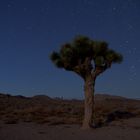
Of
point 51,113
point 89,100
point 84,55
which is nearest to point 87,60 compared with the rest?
point 84,55

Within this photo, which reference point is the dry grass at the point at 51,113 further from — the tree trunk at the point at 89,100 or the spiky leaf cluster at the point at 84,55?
the spiky leaf cluster at the point at 84,55

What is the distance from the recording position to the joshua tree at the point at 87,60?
18406mm

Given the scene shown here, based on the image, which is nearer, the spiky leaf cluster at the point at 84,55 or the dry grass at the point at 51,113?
the spiky leaf cluster at the point at 84,55

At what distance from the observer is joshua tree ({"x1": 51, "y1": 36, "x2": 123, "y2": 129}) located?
18406 millimetres

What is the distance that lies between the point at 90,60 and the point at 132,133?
4951 millimetres

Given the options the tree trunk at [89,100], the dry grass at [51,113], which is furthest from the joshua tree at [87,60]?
the dry grass at [51,113]

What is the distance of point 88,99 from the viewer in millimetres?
18625

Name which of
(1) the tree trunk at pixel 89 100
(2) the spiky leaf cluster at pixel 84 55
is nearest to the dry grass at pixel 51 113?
(1) the tree trunk at pixel 89 100

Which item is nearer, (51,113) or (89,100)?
(89,100)

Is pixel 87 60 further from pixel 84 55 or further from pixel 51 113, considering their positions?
pixel 51 113

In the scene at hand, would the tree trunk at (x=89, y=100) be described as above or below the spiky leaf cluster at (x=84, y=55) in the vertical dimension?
below

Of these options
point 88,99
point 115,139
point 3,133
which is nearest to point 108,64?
point 88,99

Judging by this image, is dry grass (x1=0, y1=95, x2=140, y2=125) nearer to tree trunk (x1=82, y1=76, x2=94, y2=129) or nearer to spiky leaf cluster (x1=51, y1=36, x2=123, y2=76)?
tree trunk (x1=82, y1=76, x2=94, y2=129)

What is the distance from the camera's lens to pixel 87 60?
18516 millimetres
